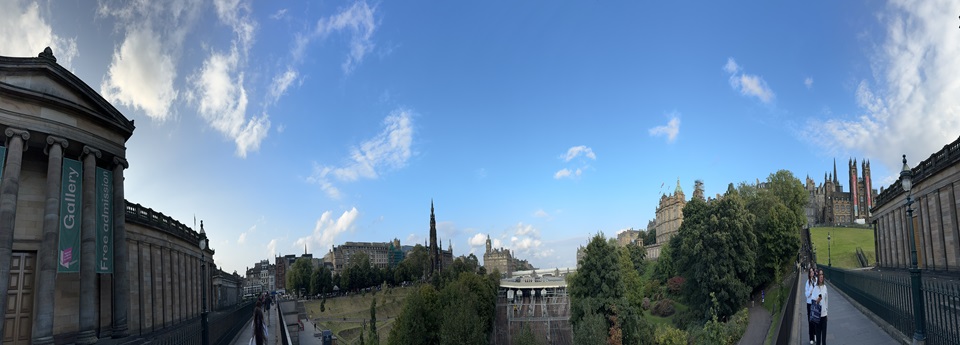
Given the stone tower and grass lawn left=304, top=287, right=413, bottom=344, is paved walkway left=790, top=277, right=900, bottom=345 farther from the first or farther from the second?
the stone tower

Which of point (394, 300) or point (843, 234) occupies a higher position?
point (843, 234)

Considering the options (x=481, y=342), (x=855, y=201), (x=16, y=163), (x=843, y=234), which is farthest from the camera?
(x=855, y=201)

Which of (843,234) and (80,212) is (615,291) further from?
(843,234)

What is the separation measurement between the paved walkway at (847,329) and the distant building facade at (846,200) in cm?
12086

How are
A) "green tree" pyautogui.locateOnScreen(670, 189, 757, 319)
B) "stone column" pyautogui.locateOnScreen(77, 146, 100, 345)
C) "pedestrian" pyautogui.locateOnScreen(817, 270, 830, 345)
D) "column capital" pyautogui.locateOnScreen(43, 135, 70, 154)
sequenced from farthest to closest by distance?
"green tree" pyautogui.locateOnScreen(670, 189, 757, 319) → "stone column" pyautogui.locateOnScreen(77, 146, 100, 345) → "column capital" pyautogui.locateOnScreen(43, 135, 70, 154) → "pedestrian" pyautogui.locateOnScreen(817, 270, 830, 345)

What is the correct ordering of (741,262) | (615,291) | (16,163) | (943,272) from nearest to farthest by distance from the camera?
(16,163), (943,272), (615,291), (741,262)

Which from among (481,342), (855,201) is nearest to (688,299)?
(481,342)

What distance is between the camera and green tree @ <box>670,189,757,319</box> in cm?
5612

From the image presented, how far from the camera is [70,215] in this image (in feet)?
74.6

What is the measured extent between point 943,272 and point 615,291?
24460 millimetres

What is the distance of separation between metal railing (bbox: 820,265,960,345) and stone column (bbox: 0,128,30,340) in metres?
27.7

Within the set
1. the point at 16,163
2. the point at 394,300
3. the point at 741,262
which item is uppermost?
the point at 16,163

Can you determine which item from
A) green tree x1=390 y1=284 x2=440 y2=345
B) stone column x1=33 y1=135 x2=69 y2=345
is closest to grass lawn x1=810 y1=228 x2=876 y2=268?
green tree x1=390 y1=284 x2=440 y2=345

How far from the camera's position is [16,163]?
20.7 m
